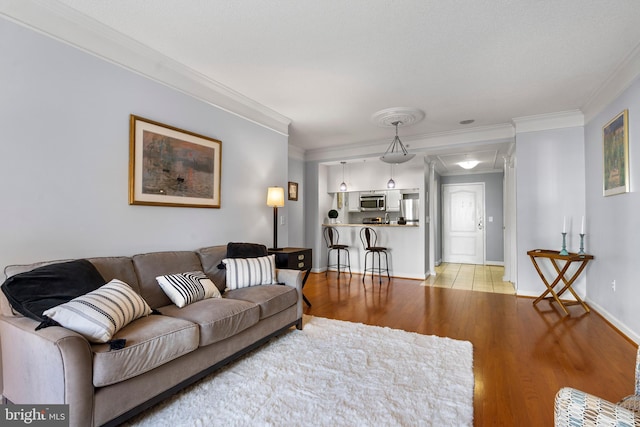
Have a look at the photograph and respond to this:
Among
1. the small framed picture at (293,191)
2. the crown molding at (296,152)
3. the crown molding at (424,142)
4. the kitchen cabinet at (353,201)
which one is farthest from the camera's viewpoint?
the kitchen cabinet at (353,201)

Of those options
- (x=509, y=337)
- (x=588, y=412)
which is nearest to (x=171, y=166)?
(x=588, y=412)

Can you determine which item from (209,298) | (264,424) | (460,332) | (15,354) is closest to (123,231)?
(209,298)

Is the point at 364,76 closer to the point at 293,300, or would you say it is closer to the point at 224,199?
the point at 224,199

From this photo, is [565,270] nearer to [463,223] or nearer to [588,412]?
[588,412]

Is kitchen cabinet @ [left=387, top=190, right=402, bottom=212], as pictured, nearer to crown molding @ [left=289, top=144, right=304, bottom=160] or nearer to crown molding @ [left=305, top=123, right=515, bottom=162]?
crown molding @ [left=305, top=123, right=515, bottom=162]

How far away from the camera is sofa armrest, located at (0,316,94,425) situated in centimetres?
138

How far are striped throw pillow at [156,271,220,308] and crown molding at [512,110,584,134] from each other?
15.2 ft

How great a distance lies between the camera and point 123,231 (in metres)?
2.57

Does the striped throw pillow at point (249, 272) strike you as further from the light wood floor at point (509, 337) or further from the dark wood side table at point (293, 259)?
the light wood floor at point (509, 337)

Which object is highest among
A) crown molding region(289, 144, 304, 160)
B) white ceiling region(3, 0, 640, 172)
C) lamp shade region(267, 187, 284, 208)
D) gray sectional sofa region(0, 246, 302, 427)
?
white ceiling region(3, 0, 640, 172)

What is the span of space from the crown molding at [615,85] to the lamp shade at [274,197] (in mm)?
3676

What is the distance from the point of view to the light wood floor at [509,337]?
1.98m

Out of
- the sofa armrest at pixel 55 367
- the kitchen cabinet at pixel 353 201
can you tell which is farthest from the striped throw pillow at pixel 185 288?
the kitchen cabinet at pixel 353 201

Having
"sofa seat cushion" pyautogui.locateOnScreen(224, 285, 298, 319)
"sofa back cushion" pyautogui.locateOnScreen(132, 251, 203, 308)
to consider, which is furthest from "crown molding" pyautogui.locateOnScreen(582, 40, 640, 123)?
"sofa back cushion" pyautogui.locateOnScreen(132, 251, 203, 308)
